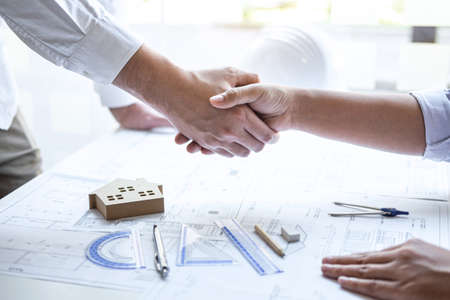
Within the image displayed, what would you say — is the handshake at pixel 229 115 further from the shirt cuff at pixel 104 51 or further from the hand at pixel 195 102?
the shirt cuff at pixel 104 51

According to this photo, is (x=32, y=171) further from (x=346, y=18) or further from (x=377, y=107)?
(x=346, y=18)

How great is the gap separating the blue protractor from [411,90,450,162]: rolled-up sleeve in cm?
58

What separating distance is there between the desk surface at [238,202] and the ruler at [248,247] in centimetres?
1

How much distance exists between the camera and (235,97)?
99 cm

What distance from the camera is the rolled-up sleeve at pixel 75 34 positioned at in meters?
0.89

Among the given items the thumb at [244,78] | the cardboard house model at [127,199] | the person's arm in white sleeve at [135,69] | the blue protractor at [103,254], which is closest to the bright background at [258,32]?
the thumb at [244,78]

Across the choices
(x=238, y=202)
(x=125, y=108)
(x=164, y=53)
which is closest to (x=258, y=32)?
(x=164, y=53)

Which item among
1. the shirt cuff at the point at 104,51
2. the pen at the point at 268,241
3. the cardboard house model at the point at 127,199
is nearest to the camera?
the pen at the point at 268,241

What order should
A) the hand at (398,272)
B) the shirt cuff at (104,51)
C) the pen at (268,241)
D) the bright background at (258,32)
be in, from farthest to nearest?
the bright background at (258,32) → the shirt cuff at (104,51) → the pen at (268,241) → the hand at (398,272)

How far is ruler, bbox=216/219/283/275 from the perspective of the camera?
67 centimetres

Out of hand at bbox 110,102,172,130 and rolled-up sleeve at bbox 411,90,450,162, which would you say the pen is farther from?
hand at bbox 110,102,172,130

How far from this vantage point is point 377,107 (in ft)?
3.30

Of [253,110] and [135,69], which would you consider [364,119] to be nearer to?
Result: [253,110]

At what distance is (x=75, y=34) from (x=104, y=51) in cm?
6
